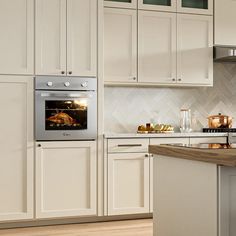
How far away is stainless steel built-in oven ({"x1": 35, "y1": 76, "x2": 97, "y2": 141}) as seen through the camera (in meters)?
3.78

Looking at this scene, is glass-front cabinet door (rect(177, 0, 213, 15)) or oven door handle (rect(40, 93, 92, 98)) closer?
oven door handle (rect(40, 93, 92, 98))

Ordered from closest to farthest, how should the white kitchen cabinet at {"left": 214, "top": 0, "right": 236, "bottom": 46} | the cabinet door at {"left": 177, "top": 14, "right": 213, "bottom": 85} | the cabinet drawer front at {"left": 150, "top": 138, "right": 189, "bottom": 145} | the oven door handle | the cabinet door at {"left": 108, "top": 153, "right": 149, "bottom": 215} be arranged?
the oven door handle
the cabinet door at {"left": 108, "top": 153, "right": 149, "bottom": 215}
the cabinet drawer front at {"left": 150, "top": 138, "right": 189, "bottom": 145}
the cabinet door at {"left": 177, "top": 14, "right": 213, "bottom": 85}
the white kitchen cabinet at {"left": 214, "top": 0, "right": 236, "bottom": 46}

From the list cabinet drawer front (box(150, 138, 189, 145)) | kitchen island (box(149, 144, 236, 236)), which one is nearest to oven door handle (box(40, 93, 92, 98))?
cabinet drawer front (box(150, 138, 189, 145))

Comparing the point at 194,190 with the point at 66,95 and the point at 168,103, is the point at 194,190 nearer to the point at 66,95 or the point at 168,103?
the point at 66,95

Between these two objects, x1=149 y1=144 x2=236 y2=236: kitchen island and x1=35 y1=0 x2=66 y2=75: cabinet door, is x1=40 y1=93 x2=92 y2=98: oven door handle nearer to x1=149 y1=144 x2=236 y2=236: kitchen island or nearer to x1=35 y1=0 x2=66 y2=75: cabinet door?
x1=35 y1=0 x2=66 y2=75: cabinet door

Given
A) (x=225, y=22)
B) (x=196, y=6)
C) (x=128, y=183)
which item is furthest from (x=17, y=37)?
(x=225, y=22)

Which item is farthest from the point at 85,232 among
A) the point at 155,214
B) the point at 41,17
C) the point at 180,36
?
the point at 180,36

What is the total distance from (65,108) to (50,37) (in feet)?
2.20

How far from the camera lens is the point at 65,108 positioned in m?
3.86

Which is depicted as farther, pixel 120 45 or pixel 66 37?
pixel 120 45

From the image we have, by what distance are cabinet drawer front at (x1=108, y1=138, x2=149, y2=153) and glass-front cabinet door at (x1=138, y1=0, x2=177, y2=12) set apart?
141 cm

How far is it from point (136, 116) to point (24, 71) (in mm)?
1470

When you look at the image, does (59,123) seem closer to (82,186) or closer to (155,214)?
(82,186)

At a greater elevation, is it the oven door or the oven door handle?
the oven door handle
